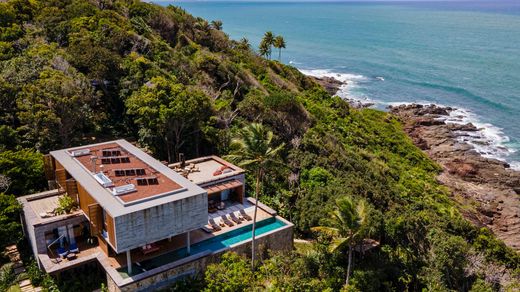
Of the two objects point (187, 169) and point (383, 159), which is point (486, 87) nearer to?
point (383, 159)

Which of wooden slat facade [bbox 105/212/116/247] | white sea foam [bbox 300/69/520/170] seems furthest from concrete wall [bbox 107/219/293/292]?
white sea foam [bbox 300/69/520/170]

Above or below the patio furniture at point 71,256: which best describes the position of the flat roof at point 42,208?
above

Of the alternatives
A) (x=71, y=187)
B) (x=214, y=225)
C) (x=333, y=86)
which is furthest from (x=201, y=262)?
(x=333, y=86)

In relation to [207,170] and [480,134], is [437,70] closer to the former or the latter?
[480,134]

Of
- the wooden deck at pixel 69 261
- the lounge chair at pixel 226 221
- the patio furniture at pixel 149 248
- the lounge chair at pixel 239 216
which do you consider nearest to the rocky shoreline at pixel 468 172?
the lounge chair at pixel 239 216

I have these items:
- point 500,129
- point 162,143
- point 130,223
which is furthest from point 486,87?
point 130,223

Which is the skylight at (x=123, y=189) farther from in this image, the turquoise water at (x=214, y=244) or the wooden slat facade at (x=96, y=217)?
the turquoise water at (x=214, y=244)

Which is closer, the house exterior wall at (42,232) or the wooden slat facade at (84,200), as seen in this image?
the wooden slat facade at (84,200)

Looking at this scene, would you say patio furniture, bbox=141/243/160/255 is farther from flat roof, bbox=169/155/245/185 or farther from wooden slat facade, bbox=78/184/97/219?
flat roof, bbox=169/155/245/185
